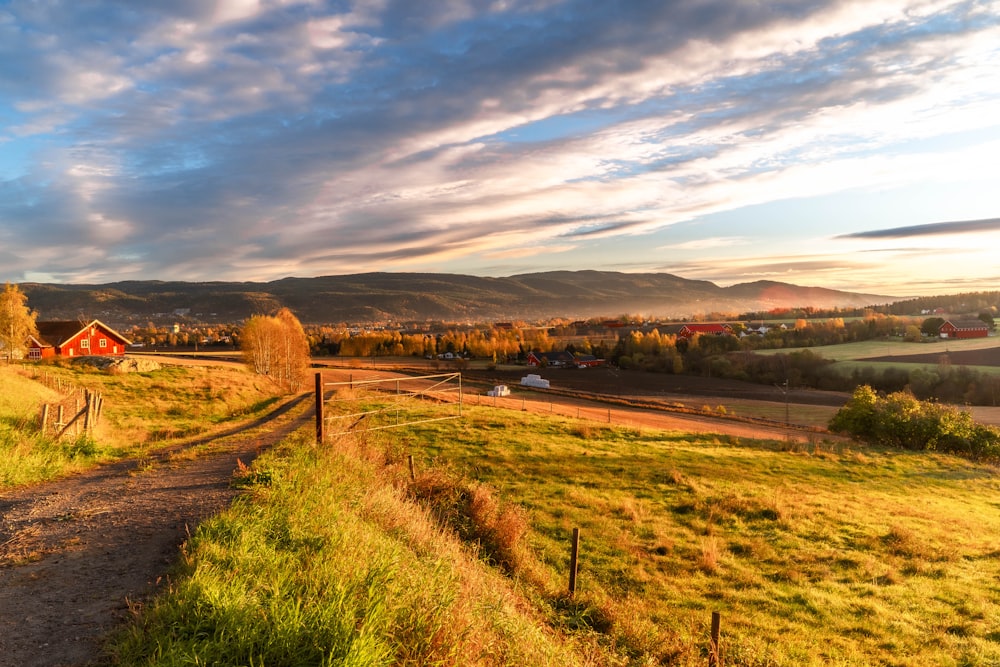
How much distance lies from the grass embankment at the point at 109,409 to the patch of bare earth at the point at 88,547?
131 cm

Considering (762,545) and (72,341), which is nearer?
(762,545)

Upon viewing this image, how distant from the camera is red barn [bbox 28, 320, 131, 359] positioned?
5484cm

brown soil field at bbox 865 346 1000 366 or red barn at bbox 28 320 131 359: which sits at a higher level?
red barn at bbox 28 320 131 359

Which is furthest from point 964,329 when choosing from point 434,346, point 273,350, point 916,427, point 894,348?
point 273,350

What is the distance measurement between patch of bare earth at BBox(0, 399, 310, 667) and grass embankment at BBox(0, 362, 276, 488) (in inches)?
51.5

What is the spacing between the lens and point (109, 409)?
2895 cm

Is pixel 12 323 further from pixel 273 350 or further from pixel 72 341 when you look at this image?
pixel 273 350

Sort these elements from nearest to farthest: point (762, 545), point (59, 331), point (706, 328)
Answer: point (762, 545)
point (59, 331)
point (706, 328)

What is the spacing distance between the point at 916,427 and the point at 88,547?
4443 cm

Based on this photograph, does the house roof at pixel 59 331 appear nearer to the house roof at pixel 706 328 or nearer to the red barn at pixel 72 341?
the red barn at pixel 72 341

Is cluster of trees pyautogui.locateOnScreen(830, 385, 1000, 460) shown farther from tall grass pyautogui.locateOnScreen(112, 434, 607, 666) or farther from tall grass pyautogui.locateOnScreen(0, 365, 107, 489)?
tall grass pyautogui.locateOnScreen(0, 365, 107, 489)

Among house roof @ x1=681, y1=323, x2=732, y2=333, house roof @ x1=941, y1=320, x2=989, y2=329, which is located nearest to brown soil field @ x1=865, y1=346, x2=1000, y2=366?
house roof @ x1=941, y1=320, x2=989, y2=329

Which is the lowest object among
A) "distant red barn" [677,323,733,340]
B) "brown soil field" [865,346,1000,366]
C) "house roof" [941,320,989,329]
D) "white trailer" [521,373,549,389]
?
"white trailer" [521,373,549,389]

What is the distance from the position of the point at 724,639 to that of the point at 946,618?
18.2 ft
